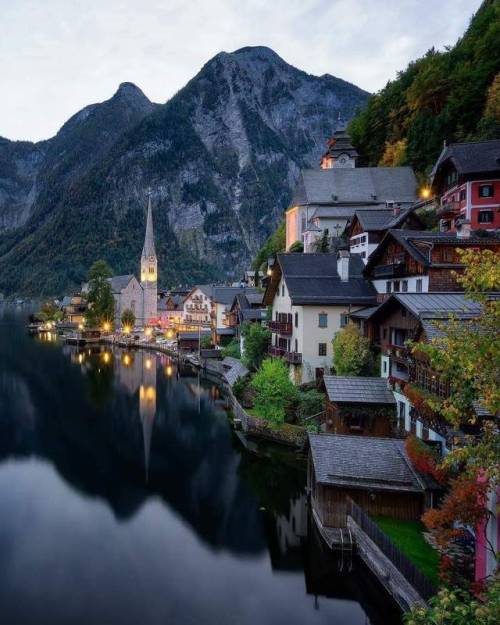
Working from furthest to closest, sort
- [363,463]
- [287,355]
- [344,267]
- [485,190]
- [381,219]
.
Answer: [381,219] < [485,190] < [344,267] < [287,355] < [363,463]

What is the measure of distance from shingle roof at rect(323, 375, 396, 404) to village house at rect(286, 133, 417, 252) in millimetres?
39909

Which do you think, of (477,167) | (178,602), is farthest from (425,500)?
(477,167)

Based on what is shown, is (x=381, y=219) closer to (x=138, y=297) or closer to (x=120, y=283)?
(x=138, y=297)

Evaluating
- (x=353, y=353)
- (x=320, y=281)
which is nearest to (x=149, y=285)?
(x=320, y=281)

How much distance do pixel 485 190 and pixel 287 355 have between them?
77.9 ft

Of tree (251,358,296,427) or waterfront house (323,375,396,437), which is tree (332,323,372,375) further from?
tree (251,358,296,427)

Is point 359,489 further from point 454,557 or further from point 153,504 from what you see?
point 153,504

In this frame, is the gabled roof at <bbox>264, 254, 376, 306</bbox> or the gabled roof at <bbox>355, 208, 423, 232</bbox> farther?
the gabled roof at <bbox>355, 208, 423, 232</bbox>

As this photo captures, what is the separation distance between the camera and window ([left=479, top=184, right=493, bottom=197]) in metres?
44.2

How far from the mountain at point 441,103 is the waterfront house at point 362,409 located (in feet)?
132

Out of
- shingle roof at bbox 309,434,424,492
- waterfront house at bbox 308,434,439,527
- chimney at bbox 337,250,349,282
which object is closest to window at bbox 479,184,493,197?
chimney at bbox 337,250,349,282

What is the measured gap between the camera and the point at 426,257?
108 ft

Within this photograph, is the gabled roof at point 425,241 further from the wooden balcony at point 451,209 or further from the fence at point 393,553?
the fence at point 393,553

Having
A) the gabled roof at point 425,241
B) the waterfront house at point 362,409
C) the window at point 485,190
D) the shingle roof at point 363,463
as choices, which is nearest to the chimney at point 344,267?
the gabled roof at point 425,241
